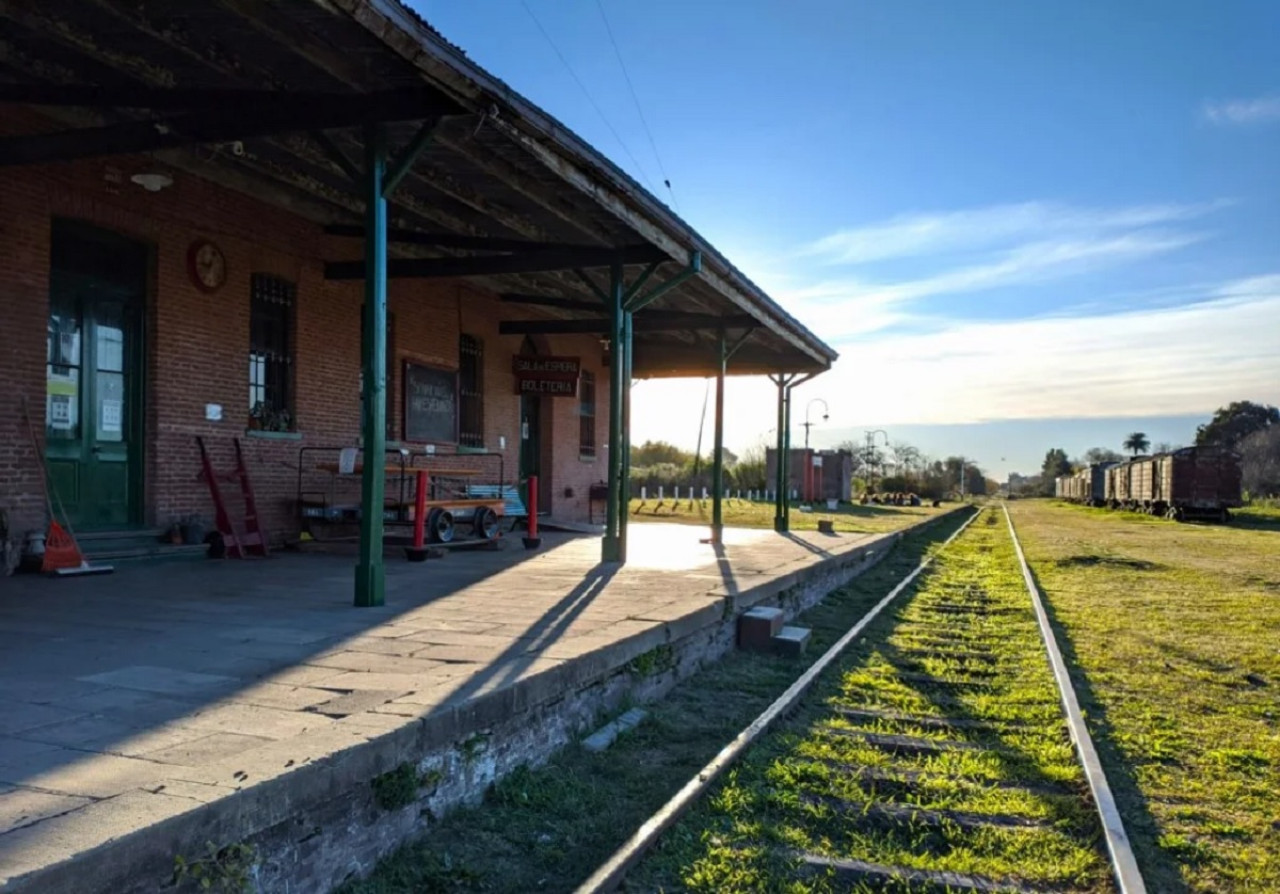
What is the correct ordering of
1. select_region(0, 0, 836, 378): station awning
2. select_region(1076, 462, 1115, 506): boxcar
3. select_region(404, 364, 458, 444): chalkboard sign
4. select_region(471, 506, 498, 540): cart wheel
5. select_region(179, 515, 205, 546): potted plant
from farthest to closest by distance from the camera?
select_region(1076, 462, 1115, 506): boxcar < select_region(404, 364, 458, 444): chalkboard sign < select_region(471, 506, 498, 540): cart wheel < select_region(179, 515, 205, 546): potted plant < select_region(0, 0, 836, 378): station awning

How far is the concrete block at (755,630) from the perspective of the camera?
7355 mm

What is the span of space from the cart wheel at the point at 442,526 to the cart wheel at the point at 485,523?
1.59 feet

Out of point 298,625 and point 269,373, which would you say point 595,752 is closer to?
point 298,625

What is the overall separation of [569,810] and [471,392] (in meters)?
11.1

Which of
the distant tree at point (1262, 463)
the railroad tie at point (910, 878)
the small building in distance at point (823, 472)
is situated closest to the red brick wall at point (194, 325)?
the railroad tie at point (910, 878)

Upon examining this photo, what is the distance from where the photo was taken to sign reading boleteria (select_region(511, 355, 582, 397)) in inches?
592

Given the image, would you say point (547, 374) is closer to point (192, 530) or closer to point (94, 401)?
point (192, 530)

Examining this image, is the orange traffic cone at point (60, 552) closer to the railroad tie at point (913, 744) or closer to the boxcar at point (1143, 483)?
the railroad tie at point (913, 744)

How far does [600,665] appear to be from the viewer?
4.76 m

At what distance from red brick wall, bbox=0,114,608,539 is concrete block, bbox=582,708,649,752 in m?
5.81

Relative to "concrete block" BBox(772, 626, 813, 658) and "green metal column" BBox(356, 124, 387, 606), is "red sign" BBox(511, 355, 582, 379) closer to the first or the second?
"concrete block" BBox(772, 626, 813, 658)

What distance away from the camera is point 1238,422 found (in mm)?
86062

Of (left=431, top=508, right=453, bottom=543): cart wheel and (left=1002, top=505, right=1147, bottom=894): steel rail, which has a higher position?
(left=431, top=508, right=453, bottom=543): cart wheel

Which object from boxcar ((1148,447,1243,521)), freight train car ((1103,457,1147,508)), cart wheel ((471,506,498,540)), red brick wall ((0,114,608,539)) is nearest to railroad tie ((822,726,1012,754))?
cart wheel ((471,506,498,540))
